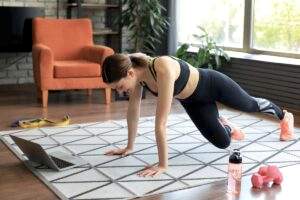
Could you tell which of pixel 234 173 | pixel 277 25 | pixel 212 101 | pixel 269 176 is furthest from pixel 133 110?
pixel 277 25

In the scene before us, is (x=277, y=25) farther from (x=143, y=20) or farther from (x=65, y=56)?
(x=65, y=56)

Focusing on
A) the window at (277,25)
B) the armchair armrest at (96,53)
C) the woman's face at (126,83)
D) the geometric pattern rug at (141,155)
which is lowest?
A: the geometric pattern rug at (141,155)

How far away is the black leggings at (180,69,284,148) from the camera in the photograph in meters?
2.90

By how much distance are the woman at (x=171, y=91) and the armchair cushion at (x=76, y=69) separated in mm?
1760

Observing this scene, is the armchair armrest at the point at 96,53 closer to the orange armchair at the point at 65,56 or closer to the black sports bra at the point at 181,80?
the orange armchair at the point at 65,56

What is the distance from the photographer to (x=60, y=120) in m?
4.05

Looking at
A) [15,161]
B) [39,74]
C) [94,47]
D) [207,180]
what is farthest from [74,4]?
[207,180]

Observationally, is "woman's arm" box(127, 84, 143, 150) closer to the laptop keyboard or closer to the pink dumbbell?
the laptop keyboard

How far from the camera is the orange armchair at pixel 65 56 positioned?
4579 mm

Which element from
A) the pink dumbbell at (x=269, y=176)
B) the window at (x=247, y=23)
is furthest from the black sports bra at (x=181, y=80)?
the window at (x=247, y=23)

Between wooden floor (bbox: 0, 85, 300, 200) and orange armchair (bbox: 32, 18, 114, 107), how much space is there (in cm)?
21

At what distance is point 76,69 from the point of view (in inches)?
184

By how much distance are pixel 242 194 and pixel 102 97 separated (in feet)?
10.2

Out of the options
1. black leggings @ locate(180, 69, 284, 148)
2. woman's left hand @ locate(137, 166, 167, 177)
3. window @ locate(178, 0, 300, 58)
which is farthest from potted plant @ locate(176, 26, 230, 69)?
woman's left hand @ locate(137, 166, 167, 177)
